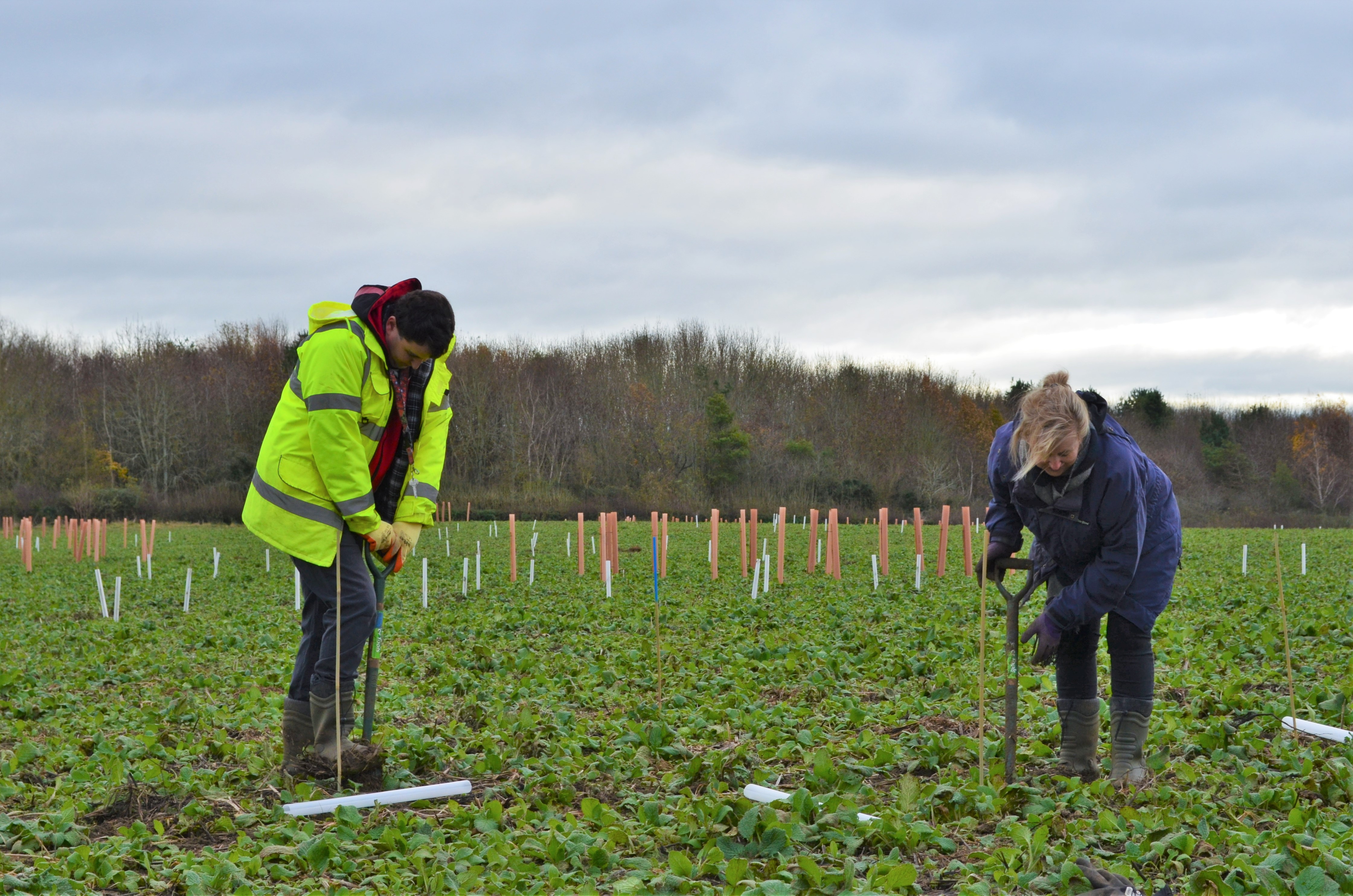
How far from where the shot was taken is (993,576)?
4.41 meters

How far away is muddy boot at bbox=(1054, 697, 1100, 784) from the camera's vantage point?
435 centimetres

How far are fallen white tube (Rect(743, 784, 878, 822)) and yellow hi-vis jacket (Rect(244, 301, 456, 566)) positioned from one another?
1874mm

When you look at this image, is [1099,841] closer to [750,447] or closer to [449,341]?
[449,341]

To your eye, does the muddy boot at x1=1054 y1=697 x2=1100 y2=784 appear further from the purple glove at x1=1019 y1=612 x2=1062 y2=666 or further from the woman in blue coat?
the purple glove at x1=1019 y1=612 x2=1062 y2=666

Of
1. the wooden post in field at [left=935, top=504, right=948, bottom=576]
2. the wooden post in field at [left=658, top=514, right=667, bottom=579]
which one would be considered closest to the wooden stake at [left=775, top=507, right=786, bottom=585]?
the wooden post in field at [left=658, top=514, right=667, bottom=579]

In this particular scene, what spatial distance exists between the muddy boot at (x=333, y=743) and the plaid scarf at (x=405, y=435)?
0.80 metres

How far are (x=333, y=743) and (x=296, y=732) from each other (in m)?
0.23

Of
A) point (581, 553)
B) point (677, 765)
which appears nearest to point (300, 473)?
point (677, 765)

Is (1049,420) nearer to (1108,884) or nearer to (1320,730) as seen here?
Result: (1108,884)

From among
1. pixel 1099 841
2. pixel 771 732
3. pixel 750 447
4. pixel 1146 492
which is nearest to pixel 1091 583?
pixel 1146 492

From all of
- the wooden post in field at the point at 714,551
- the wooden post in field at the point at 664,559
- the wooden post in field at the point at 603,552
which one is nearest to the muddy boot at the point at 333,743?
the wooden post in field at the point at 603,552

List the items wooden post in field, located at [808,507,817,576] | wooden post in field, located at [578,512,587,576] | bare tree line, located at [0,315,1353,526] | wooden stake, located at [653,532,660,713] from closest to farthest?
wooden stake, located at [653,532,660,713] → wooden post in field, located at [578,512,587,576] → wooden post in field, located at [808,507,817,576] → bare tree line, located at [0,315,1353,526]

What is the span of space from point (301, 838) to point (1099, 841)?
269 cm

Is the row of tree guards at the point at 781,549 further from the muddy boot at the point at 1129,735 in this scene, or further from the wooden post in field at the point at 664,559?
the muddy boot at the point at 1129,735
